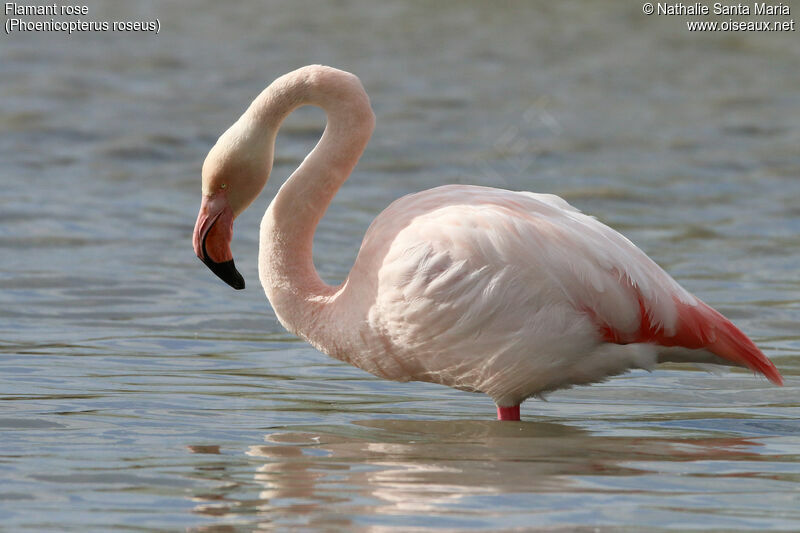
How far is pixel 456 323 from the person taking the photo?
5211 mm

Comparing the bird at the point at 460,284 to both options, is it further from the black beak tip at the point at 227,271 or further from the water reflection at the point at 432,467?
the water reflection at the point at 432,467

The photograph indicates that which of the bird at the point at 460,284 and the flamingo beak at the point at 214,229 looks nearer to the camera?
the bird at the point at 460,284

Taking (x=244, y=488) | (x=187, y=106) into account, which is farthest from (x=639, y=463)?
(x=187, y=106)

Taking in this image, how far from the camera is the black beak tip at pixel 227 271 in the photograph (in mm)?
5820

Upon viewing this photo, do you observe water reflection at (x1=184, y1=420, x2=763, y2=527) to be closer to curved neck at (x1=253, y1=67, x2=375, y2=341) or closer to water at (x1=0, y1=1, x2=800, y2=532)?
water at (x1=0, y1=1, x2=800, y2=532)

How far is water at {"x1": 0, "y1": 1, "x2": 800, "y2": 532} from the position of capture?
4391 mm

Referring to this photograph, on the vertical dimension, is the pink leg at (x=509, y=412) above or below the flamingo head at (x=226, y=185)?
below

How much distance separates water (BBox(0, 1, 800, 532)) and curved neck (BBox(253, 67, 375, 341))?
482 mm

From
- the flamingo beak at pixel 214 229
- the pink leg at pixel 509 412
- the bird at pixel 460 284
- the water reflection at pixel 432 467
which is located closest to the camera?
the water reflection at pixel 432 467

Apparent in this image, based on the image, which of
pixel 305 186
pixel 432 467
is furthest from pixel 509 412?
pixel 305 186

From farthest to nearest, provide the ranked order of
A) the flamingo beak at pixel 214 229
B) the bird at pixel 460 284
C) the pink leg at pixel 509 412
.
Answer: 1. the flamingo beak at pixel 214 229
2. the pink leg at pixel 509 412
3. the bird at pixel 460 284

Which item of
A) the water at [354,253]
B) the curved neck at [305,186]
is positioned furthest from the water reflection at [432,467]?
the curved neck at [305,186]

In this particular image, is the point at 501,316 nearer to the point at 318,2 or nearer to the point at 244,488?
the point at 244,488

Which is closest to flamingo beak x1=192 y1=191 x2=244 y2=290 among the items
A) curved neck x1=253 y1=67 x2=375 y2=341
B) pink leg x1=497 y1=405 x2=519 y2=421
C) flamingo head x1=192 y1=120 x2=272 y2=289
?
flamingo head x1=192 y1=120 x2=272 y2=289
